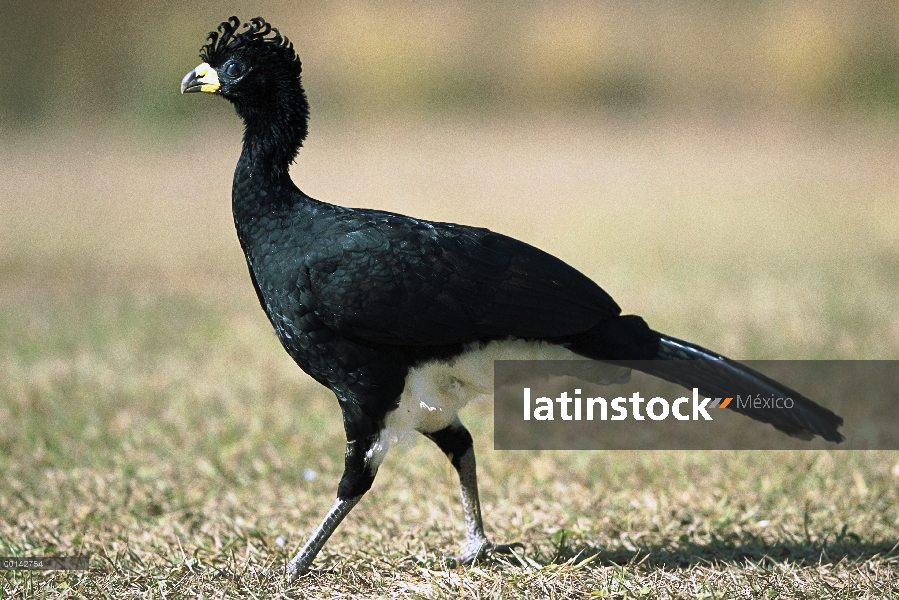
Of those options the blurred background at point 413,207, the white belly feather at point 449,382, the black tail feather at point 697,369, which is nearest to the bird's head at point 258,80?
the white belly feather at point 449,382

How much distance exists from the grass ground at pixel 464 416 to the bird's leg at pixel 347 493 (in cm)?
10

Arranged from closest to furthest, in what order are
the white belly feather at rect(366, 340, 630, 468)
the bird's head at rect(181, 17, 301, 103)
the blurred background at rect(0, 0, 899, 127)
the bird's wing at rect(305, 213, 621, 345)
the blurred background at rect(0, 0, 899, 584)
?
the bird's wing at rect(305, 213, 621, 345) → the white belly feather at rect(366, 340, 630, 468) → the bird's head at rect(181, 17, 301, 103) → the blurred background at rect(0, 0, 899, 584) → the blurred background at rect(0, 0, 899, 127)

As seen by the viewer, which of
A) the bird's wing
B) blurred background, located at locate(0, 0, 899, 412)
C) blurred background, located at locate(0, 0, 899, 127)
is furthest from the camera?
blurred background, located at locate(0, 0, 899, 127)

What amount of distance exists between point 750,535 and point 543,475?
126 centimetres

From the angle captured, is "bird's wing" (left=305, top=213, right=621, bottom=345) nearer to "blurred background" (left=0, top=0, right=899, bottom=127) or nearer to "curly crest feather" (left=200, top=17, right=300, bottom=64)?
"curly crest feather" (left=200, top=17, right=300, bottom=64)

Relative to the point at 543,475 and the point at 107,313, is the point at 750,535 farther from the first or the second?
the point at 107,313

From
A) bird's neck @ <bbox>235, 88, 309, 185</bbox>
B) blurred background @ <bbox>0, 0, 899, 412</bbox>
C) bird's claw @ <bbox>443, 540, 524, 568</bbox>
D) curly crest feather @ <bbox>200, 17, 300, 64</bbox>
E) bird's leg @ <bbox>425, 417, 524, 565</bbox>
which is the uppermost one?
blurred background @ <bbox>0, 0, 899, 412</bbox>

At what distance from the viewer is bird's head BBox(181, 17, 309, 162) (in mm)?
3689

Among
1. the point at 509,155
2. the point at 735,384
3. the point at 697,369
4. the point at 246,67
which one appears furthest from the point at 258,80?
the point at 509,155

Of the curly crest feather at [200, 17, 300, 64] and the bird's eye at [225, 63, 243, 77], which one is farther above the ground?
the curly crest feather at [200, 17, 300, 64]

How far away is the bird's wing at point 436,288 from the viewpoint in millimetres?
3383

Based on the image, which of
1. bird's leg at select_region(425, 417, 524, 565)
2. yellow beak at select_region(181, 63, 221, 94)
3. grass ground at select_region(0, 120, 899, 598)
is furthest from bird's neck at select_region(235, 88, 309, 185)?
grass ground at select_region(0, 120, 899, 598)

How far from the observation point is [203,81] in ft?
12.3

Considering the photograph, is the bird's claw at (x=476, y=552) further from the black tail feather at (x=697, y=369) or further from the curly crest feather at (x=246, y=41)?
the curly crest feather at (x=246, y=41)
